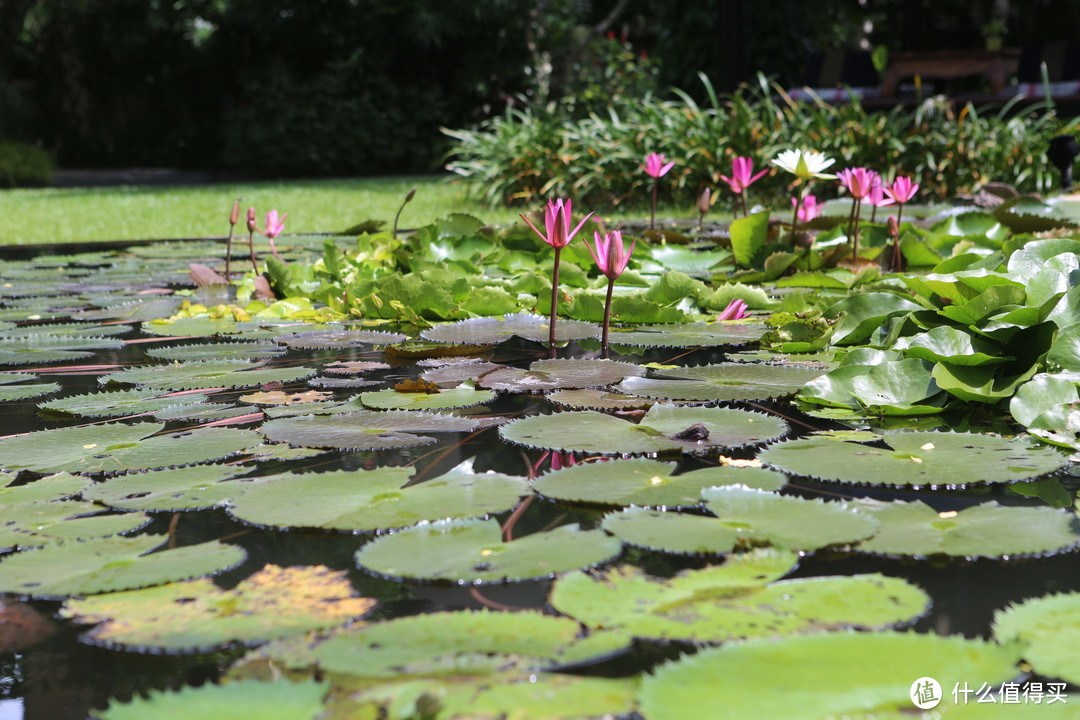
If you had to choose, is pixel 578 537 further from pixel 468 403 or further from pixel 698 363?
pixel 698 363

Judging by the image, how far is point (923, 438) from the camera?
118cm

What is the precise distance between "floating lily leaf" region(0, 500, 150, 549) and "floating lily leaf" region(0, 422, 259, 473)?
0.13 metres

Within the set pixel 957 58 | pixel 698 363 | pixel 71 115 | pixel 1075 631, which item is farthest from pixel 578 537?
pixel 71 115

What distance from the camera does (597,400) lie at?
4.60 feet

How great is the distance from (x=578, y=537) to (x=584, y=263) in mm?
1852

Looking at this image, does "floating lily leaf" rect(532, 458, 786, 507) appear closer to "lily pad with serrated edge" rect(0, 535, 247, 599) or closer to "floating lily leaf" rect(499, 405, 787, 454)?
"floating lily leaf" rect(499, 405, 787, 454)

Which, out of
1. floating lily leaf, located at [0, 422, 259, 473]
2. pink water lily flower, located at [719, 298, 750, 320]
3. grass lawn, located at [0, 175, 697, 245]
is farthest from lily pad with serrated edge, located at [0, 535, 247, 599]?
grass lawn, located at [0, 175, 697, 245]

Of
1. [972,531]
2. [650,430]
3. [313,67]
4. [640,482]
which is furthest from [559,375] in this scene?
[313,67]

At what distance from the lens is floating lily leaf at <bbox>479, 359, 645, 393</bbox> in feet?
4.93

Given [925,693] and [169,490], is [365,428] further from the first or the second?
[925,693]

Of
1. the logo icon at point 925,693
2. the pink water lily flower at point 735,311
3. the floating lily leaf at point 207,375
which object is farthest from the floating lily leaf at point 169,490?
the pink water lily flower at point 735,311

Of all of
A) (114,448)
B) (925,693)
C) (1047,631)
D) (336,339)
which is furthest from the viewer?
(336,339)

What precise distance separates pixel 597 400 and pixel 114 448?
0.65 meters

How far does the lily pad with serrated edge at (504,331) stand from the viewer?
1.85m
